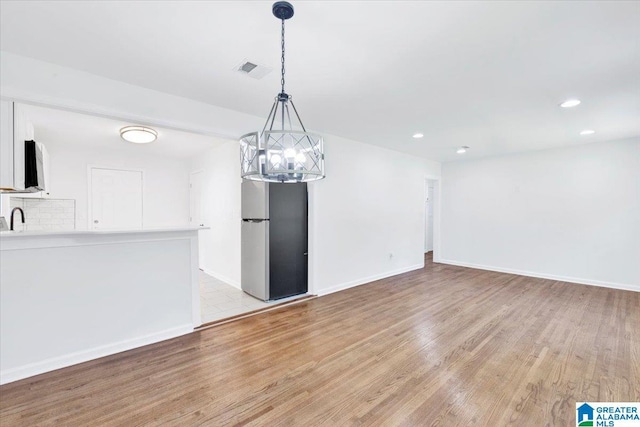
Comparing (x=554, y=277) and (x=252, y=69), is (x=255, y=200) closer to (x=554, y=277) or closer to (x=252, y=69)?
(x=252, y=69)

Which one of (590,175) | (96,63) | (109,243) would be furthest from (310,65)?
(590,175)

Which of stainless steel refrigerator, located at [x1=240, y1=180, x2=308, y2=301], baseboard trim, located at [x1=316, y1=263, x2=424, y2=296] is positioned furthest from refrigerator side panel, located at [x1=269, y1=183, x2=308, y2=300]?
baseboard trim, located at [x1=316, y1=263, x2=424, y2=296]

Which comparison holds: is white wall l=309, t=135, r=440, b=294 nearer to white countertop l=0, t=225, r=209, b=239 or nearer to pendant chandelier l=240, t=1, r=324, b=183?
white countertop l=0, t=225, r=209, b=239

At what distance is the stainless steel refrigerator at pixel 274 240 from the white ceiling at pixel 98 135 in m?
1.40

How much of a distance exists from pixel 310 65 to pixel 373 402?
103 inches

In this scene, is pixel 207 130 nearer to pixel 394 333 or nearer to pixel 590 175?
pixel 394 333

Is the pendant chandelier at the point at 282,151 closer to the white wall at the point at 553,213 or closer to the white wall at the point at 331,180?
the white wall at the point at 331,180

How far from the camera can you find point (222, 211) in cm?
505

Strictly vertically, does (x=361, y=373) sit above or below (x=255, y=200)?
below

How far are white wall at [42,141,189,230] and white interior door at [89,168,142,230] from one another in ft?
0.34

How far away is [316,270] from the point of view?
13.9ft

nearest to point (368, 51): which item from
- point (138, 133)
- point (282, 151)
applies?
point (282, 151)

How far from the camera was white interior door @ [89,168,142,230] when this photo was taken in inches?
205

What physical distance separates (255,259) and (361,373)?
233 cm
